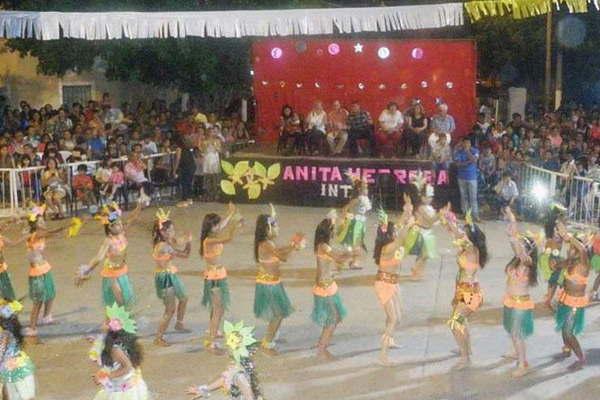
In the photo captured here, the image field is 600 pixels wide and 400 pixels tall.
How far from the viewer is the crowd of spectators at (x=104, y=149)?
1698 centimetres

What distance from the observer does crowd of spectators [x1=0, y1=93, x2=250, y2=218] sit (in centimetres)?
1698

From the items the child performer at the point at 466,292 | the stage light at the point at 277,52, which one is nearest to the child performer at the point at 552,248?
the child performer at the point at 466,292

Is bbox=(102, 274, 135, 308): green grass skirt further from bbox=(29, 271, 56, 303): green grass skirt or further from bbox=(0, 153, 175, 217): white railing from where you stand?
bbox=(0, 153, 175, 217): white railing

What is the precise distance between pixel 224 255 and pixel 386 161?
5.08 meters

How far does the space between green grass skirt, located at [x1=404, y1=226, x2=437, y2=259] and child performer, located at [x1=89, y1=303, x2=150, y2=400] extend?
5.80 meters

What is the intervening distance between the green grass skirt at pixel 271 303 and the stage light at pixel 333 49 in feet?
39.2

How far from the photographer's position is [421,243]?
41.4 feet

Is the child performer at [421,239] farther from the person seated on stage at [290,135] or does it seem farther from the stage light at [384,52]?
the stage light at [384,52]

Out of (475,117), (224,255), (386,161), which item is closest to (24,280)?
(224,255)

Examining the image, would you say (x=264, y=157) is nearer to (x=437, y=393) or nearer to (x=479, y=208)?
(x=479, y=208)

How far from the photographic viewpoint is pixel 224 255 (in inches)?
558

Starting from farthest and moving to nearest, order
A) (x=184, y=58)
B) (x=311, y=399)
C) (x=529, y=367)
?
(x=184, y=58) → (x=529, y=367) → (x=311, y=399)

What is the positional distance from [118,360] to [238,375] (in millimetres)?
1037

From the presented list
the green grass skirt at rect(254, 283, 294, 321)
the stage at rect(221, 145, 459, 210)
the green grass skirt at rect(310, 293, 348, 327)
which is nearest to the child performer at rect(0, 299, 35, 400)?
the green grass skirt at rect(254, 283, 294, 321)
